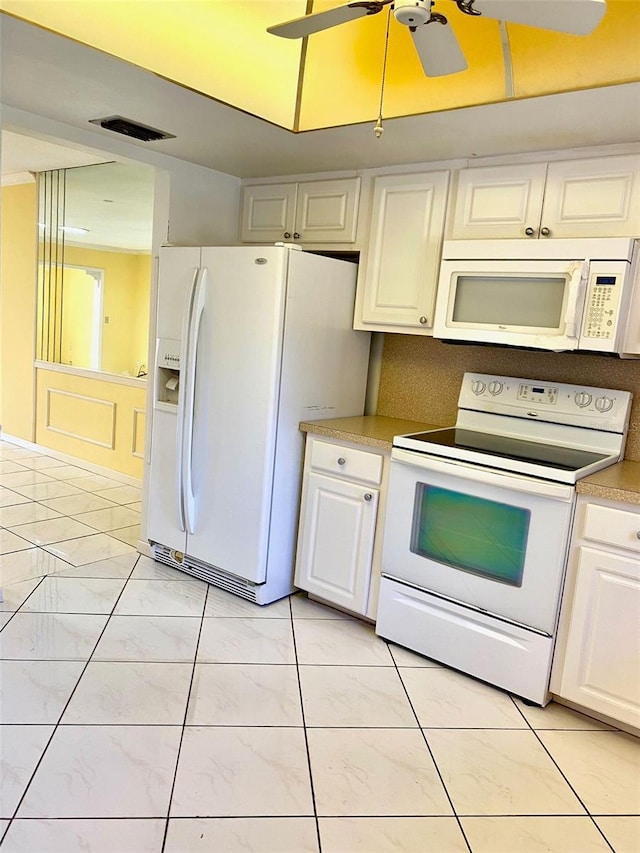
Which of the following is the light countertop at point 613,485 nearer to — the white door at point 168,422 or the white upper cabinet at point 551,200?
the white upper cabinet at point 551,200

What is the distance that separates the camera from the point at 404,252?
2844 mm

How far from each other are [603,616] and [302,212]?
231 cm

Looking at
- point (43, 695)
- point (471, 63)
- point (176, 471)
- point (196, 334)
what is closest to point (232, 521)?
point (176, 471)

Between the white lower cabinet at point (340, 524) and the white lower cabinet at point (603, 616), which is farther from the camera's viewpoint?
the white lower cabinet at point (340, 524)

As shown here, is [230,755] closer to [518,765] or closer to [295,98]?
[518,765]

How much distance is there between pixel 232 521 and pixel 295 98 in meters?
1.84

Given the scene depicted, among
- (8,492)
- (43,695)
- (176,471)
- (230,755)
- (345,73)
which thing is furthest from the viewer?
(8,492)

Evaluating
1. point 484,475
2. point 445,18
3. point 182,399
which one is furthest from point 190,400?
point 445,18

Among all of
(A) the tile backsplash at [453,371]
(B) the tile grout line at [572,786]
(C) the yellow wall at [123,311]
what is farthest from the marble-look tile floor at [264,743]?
(C) the yellow wall at [123,311]

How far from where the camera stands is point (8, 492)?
438cm

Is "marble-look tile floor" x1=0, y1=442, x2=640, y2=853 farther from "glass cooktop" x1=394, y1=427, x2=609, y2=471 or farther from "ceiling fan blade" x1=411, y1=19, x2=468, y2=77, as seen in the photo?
"ceiling fan blade" x1=411, y1=19, x2=468, y2=77

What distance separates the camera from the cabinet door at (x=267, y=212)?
3273 millimetres

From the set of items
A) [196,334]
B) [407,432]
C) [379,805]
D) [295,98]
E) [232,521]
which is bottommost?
[379,805]

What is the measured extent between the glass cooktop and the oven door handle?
1.7 inches
